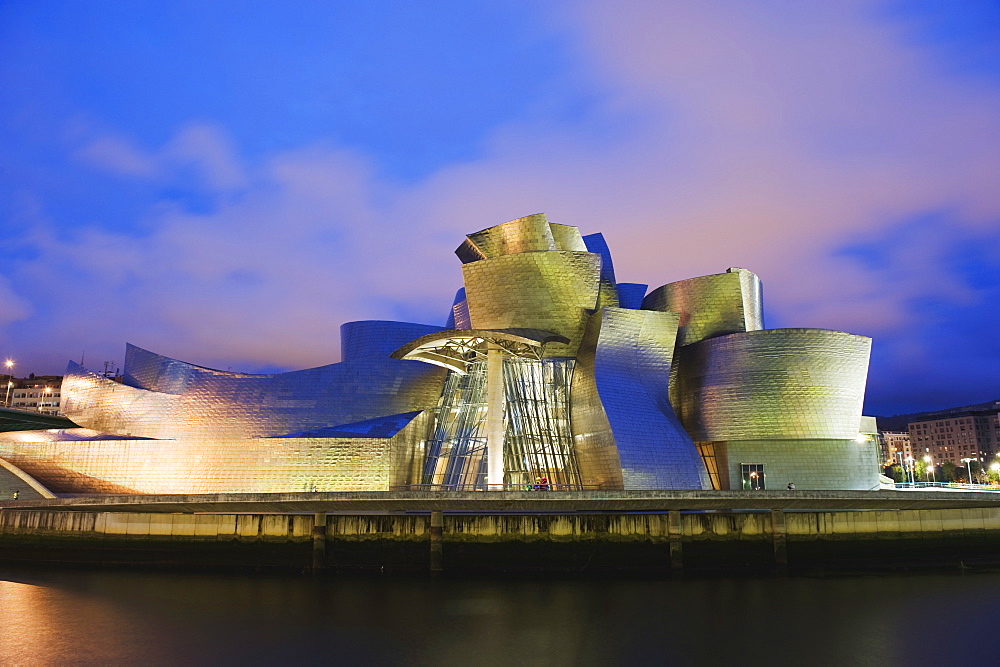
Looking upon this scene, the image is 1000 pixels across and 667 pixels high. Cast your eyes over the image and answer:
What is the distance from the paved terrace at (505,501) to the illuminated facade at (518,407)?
17.6 ft

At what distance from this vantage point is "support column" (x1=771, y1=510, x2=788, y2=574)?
78.6ft

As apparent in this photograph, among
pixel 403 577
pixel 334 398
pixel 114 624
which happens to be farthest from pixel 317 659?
pixel 334 398

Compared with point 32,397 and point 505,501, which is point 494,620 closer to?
point 505,501

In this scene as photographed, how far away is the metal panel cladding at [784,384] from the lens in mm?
34594

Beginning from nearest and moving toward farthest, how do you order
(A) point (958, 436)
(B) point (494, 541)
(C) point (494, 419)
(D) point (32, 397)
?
(B) point (494, 541) < (C) point (494, 419) < (D) point (32, 397) < (A) point (958, 436)

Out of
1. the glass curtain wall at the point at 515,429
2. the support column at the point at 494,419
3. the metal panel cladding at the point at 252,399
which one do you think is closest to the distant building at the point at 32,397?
the metal panel cladding at the point at 252,399

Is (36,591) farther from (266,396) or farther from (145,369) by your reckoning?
(145,369)

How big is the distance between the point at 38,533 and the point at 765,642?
24.0 metres

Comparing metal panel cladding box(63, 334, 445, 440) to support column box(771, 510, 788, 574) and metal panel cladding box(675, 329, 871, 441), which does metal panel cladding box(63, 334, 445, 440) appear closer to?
metal panel cladding box(675, 329, 871, 441)

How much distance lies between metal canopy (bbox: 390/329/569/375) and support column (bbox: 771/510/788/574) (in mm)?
11698

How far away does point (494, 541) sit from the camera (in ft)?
77.2

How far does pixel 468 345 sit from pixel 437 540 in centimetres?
1034

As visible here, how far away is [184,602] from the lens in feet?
62.9

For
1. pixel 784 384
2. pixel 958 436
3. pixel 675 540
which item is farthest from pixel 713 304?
pixel 958 436
